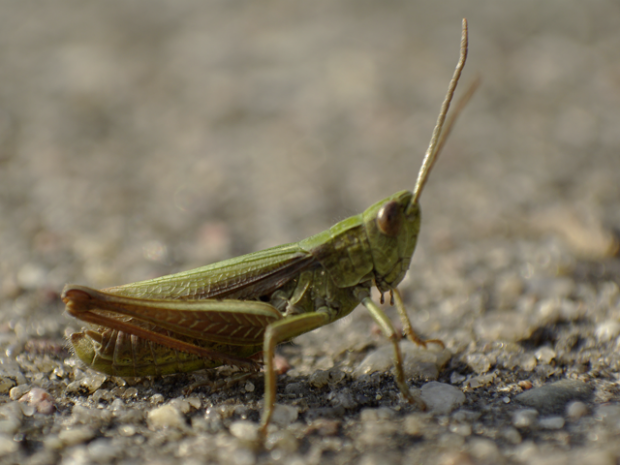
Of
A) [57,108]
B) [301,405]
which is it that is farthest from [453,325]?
[57,108]

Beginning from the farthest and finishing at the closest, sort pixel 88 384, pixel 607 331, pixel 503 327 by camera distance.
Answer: pixel 503 327 < pixel 607 331 < pixel 88 384

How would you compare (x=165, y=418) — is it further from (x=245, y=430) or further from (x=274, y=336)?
(x=274, y=336)

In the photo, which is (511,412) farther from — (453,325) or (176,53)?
(176,53)

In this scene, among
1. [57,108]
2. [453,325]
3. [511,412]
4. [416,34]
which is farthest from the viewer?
[416,34]

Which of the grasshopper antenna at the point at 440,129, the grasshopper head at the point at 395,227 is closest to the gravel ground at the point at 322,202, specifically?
the grasshopper head at the point at 395,227

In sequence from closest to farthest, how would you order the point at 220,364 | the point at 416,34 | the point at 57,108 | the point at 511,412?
the point at 511,412, the point at 220,364, the point at 57,108, the point at 416,34

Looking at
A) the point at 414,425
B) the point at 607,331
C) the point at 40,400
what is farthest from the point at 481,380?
the point at 40,400
